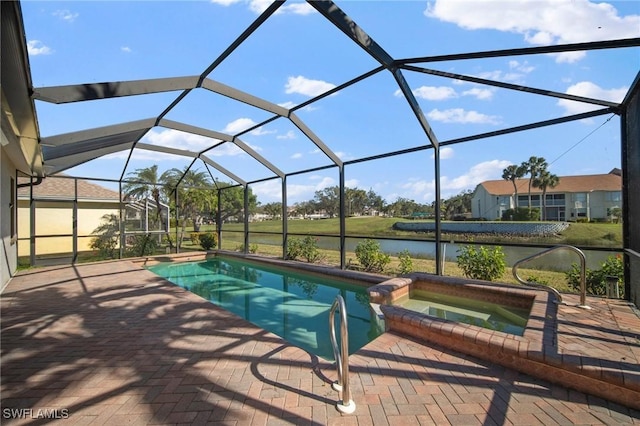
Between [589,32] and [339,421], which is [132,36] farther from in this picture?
[589,32]

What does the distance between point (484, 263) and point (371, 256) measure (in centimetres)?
256

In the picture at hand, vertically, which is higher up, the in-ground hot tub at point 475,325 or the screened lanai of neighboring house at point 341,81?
the screened lanai of neighboring house at point 341,81

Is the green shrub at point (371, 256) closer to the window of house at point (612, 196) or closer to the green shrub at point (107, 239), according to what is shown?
the window of house at point (612, 196)

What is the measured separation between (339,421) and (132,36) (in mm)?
4983

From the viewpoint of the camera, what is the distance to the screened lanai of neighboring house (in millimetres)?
3170

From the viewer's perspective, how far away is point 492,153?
5898 mm

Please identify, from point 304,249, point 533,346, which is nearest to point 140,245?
point 304,249

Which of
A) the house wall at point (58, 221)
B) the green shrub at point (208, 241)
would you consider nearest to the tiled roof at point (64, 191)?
the house wall at point (58, 221)

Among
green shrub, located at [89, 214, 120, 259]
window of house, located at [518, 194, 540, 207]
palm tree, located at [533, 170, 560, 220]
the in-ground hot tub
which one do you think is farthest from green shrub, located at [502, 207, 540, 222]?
green shrub, located at [89, 214, 120, 259]

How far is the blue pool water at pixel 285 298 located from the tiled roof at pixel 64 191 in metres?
4.65

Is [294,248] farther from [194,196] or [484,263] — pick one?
[194,196]

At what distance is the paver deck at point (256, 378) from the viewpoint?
6.24ft

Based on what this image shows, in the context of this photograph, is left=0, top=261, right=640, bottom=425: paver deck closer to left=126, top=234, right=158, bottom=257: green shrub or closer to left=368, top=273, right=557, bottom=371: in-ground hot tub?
left=368, top=273, right=557, bottom=371: in-ground hot tub

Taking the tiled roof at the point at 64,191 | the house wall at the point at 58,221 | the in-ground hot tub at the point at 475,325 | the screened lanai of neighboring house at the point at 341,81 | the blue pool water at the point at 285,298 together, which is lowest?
the blue pool water at the point at 285,298
